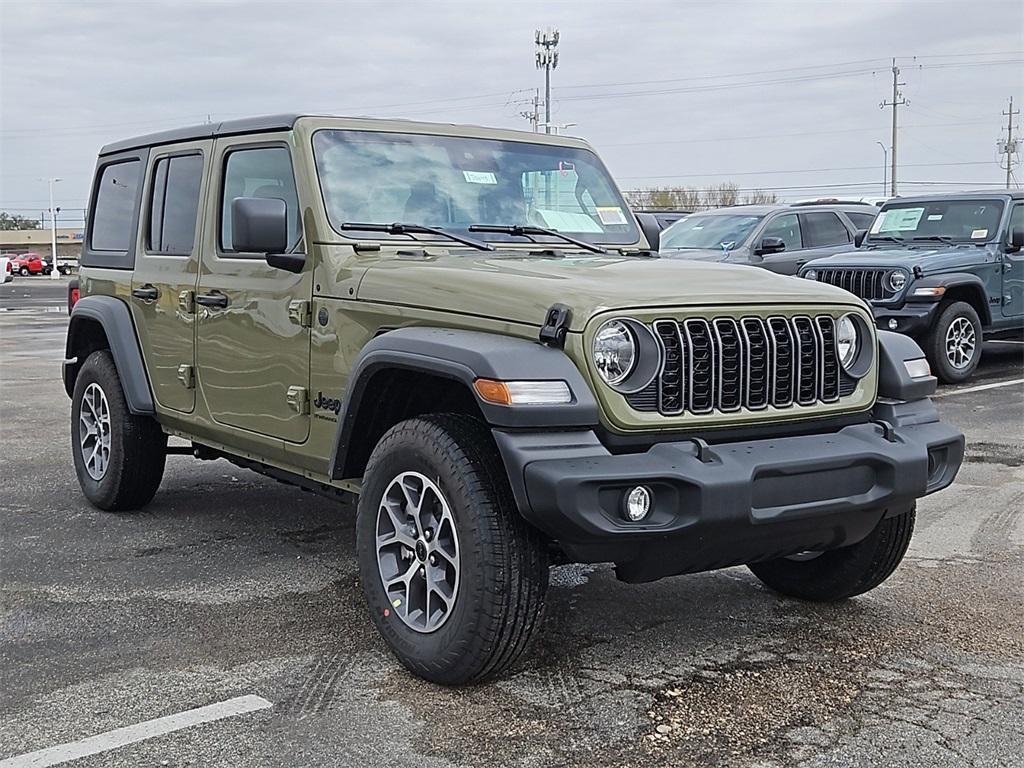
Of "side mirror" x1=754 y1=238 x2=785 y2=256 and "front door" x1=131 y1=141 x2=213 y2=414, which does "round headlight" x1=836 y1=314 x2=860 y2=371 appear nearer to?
"front door" x1=131 y1=141 x2=213 y2=414

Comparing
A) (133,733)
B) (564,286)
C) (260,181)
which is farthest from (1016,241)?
(133,733)

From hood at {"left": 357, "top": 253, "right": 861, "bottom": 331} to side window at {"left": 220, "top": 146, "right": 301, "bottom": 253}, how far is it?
2.01 feet

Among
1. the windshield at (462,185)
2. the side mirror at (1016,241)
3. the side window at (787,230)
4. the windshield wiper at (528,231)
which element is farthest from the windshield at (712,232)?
the windshield wiper at (528,231)

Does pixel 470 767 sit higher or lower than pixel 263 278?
lower

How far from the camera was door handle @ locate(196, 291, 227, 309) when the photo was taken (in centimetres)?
532

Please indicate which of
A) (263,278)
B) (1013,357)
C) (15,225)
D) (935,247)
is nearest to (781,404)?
(263,278)

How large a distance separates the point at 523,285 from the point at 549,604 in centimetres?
149

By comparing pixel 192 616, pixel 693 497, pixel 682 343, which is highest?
pixel 682 343

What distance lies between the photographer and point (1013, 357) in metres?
13.9

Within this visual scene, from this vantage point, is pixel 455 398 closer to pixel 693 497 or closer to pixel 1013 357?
pixel 693 497

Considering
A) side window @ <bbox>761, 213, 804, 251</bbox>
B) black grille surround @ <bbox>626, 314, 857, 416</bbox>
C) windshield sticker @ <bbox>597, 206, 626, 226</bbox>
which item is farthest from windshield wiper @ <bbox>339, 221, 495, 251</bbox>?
side window @ <bbox>761, 213, 804, 251</bbox>

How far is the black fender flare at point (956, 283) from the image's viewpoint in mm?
11219

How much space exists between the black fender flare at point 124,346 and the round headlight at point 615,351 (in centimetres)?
306

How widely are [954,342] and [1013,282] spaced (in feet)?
3.48
